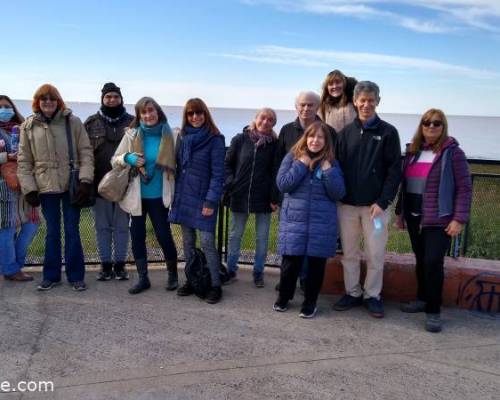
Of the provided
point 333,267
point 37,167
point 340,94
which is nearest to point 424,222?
point 333,267

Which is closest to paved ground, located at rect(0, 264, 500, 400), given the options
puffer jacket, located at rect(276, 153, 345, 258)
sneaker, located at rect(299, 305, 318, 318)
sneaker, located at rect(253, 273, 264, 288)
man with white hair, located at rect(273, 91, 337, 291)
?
sneaker, located at rect(299, 305, 318, 318)

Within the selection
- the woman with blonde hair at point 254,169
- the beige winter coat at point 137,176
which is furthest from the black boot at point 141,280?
the woman with blonde hair at point 254,169

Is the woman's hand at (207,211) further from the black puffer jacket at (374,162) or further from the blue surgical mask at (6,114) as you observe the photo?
the blue surgical mask at (6,114)

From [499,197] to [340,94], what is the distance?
272 centimetres

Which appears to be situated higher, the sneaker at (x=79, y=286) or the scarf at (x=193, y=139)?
the scarf at (x=193, y=139)

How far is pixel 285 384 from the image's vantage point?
3.24 m

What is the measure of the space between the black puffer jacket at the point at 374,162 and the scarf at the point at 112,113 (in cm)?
222

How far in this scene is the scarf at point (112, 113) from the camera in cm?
482

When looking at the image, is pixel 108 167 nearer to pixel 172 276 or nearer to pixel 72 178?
pixel 72 178

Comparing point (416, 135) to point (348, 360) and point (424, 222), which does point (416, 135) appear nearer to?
point (424, 222)

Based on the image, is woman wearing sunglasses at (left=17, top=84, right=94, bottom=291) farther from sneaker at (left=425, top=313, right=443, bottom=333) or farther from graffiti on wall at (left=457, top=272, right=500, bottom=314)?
graffiti on wall at (left=457, top=272, right=500, bottom=314)

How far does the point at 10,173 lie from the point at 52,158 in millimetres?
553

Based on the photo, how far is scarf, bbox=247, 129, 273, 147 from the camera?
4.70 meters

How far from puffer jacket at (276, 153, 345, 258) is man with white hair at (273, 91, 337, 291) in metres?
0.45
